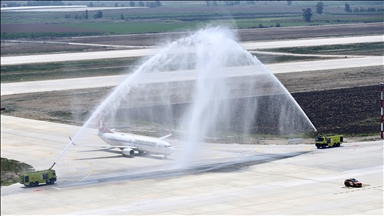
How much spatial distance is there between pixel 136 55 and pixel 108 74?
3306 centimetres

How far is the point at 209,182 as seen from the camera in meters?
69.8

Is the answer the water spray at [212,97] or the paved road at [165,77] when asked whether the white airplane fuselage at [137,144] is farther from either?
the paved road at [165,77]

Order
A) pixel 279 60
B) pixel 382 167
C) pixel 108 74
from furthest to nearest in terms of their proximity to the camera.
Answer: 1. pixel 279 60
2. pixel 108 74
3. pixel 382 167

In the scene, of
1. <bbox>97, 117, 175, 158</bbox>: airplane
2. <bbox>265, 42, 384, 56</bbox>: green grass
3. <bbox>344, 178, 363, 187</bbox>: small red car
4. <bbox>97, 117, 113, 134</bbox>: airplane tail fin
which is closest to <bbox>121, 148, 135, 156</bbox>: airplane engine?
<bbox>97, 117, 175, 158</bbox>: airplane

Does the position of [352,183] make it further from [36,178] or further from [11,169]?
[11,169]

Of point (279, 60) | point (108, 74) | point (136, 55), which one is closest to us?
point (108, 74)

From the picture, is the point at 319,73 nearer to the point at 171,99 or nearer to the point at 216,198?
the point at 171,99

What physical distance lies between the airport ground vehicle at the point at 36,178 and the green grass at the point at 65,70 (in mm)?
89860

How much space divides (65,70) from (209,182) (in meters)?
107

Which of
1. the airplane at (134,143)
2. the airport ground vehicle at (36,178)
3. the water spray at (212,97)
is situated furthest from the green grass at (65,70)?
the airport ground vehicle at (36,178)

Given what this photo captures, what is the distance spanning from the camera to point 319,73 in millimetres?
149125

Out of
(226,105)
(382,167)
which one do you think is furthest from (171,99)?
(382,167)

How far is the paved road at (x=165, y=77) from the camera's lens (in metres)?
144

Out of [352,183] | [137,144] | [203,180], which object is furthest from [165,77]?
[352,183]
